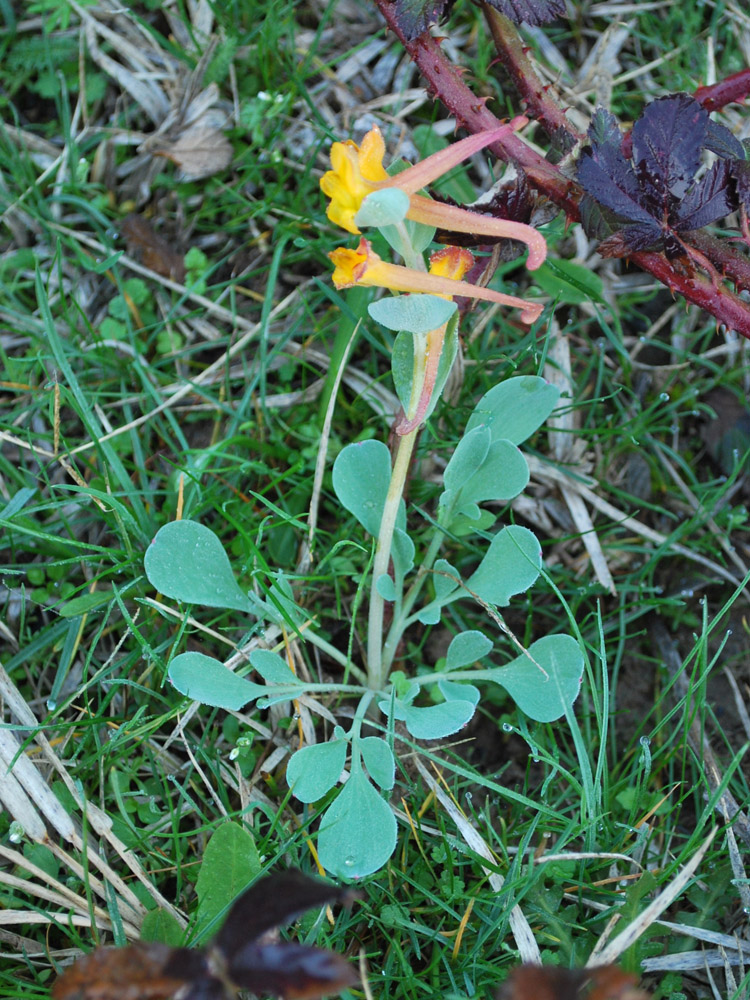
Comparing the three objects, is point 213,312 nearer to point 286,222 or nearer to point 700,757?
point 286,222


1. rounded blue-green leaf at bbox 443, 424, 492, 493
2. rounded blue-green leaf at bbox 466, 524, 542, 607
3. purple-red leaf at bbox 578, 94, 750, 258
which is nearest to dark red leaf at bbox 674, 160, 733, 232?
purple-red leaf at bbox 578, 94, 750, 258

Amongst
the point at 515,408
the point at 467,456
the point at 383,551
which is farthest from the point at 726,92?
the point at 383,551

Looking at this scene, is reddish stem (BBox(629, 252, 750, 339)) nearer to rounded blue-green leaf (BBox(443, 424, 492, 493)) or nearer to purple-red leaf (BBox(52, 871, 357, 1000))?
rounded blue-green leaf (BBox(443, 424, 492, 493))

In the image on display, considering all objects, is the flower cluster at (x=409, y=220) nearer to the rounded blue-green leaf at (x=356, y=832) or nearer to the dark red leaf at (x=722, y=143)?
the dark red leaf at (x=722, y=143)

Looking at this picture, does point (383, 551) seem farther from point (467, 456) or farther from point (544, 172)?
point (544, 172)

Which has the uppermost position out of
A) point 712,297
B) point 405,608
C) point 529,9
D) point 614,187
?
point 529,9

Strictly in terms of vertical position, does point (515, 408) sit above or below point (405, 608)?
above
